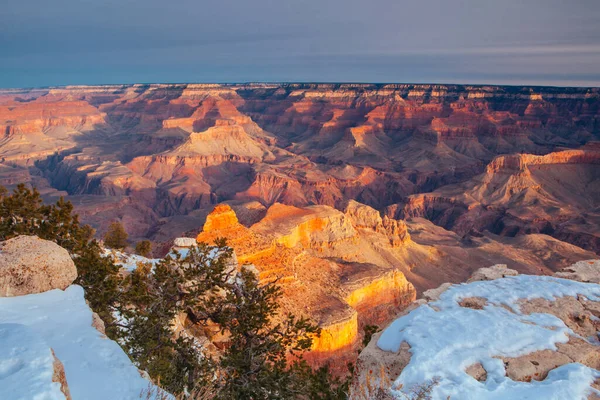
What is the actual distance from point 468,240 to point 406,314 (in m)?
81.8

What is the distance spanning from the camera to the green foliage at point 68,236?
15.2 metres

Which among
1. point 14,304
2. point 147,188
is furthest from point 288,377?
point 147,188

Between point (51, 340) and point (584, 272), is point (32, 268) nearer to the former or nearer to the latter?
point (51, 340)

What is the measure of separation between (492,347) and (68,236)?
1603 cm

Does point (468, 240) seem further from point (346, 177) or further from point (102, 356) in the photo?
point (102, 356)

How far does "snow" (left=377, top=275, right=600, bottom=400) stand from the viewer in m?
8.48

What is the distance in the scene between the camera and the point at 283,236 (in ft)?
158

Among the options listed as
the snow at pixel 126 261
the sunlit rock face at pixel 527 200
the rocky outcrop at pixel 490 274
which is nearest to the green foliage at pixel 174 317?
the snow at pixel 126 261

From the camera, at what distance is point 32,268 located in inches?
480

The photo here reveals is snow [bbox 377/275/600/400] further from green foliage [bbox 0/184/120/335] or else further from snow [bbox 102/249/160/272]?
snow [bbox 102/249/160/272]

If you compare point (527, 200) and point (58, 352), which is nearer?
point (58, 352)

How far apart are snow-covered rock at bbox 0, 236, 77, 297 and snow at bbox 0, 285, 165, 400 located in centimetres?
Answer: 30

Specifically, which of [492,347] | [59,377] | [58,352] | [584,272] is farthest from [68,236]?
[584,272]

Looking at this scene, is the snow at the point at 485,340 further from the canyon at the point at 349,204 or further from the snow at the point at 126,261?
the canyon at the point at 349,204
